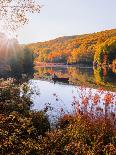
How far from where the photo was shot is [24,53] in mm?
120500

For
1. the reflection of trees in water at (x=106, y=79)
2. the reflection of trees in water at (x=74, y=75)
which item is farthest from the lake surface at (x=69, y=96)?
the reflection of trees in water at (x=74, y=75)

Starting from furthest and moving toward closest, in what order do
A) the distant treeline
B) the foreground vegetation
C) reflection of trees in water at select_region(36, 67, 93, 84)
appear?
1. reflection of trees in water at select_region(36, 67, 93, 84)
2. the distant treeline
3. the foreground vegetation

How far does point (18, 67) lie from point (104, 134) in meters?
85.5

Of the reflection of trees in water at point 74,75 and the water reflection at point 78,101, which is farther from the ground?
the water reflection at point 78,101

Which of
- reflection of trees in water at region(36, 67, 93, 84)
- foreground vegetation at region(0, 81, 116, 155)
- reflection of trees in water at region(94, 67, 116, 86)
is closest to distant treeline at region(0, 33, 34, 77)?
reflection of trees in water at region(36, 67, 93, 84)

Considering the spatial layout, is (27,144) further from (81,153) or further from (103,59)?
(103,59)

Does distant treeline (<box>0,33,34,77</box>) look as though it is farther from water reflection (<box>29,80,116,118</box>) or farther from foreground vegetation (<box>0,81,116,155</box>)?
foreground vegetation (<box>0,81,116,155</box>)

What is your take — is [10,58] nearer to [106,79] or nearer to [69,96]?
[106,79]

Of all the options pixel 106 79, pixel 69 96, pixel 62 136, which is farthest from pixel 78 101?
pixel 106 79

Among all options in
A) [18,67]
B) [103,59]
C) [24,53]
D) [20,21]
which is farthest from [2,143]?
[103,59]

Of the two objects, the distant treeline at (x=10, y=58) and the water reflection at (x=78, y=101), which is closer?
the water reflection at (x=78, y=101)

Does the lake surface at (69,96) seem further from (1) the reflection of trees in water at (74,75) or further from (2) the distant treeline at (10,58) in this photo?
(1) the reflection of trees in water at (74,75)

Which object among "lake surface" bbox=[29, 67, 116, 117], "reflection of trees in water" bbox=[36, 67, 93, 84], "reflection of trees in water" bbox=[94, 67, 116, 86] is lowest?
"reflection of trees in water" bbox=[36, 67, 93, 84]

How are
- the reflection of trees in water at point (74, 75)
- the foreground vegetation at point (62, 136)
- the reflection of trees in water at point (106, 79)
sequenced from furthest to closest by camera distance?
the reflection of trees in water at point (74, 75) < the reflection of trees in water at point (106, 79) < the foreground vegetation at point (62, 136)
